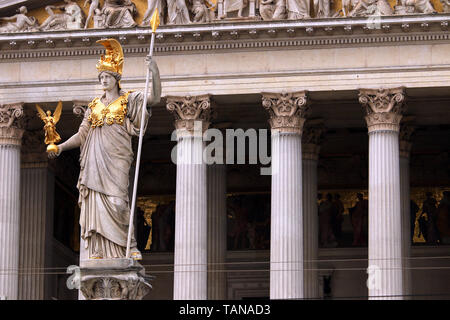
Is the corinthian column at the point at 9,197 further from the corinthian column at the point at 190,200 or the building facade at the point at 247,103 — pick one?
the corinthian column at the point at 190,200

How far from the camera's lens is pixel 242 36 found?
44438mm

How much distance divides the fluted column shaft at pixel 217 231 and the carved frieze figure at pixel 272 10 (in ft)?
19.9

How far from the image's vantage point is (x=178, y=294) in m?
43.4

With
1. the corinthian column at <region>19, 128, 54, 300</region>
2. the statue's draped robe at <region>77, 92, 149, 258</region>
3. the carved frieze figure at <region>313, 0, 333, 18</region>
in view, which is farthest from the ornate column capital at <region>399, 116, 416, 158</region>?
the statue's draped robe at <region>77, 92, 149, 258</region>

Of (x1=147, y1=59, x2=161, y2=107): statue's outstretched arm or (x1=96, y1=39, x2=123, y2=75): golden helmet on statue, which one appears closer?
(x1=147, y1=59, x2=161, y2=107): statue's outstretched arm

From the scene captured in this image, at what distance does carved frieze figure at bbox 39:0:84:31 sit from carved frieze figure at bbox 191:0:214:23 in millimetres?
3409

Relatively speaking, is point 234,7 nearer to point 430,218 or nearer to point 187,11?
point 187,11

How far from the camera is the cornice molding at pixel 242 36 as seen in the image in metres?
43.6

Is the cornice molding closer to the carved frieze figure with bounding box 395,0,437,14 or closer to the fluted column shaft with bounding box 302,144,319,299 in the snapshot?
the carved frieze figure with bounding box 395,0,437,14

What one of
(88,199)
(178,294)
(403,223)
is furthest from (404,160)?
(88,199)

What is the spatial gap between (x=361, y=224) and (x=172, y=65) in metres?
11.1

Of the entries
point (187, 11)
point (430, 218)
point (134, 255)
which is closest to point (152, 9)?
point (187, 11)

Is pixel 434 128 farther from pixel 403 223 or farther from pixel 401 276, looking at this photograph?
pixel 401 276

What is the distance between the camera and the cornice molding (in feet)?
143
